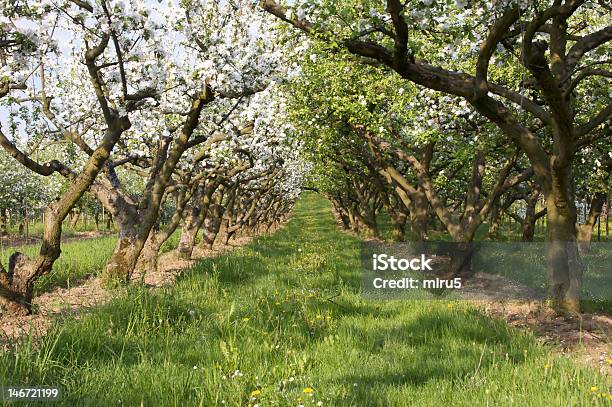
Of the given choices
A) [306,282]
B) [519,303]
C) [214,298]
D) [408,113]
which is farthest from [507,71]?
[214,298]

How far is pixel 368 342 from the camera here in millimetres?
7035

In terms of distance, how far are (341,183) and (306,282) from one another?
21708 millimetres

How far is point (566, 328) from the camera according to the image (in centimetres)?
829

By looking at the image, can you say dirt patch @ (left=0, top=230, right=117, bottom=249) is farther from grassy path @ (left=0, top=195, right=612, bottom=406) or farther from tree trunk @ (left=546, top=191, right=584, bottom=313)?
tree trunk @ (left=546, top=191, right=584, bottom=313)

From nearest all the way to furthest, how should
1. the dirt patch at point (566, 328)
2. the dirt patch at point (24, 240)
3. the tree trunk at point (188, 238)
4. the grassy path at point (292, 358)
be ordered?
the grassy path at point (292, 358), the dirt patch at point (566, 328), the tree trunk at point (188, 238), the dirt patch at point (24, 240)

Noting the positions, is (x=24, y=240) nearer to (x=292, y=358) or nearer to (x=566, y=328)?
(x=292, y=358)

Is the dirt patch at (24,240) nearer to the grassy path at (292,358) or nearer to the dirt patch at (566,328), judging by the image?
the grassy path at (292,358)

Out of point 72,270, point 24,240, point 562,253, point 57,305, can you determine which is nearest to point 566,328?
point 562,253

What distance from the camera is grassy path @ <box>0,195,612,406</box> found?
15.7ft

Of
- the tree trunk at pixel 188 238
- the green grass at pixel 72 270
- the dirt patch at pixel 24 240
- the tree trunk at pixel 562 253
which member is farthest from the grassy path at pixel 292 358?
the dirt patch at pixel 24 240

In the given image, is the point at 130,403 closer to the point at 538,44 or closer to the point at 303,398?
the point at 303,398

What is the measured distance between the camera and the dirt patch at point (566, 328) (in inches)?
269

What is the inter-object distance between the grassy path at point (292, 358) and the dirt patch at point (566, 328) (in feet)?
1.90

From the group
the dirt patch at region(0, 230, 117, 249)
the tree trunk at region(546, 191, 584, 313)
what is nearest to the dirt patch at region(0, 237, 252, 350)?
the tree trunk at region(546, 191, 584, 313)
